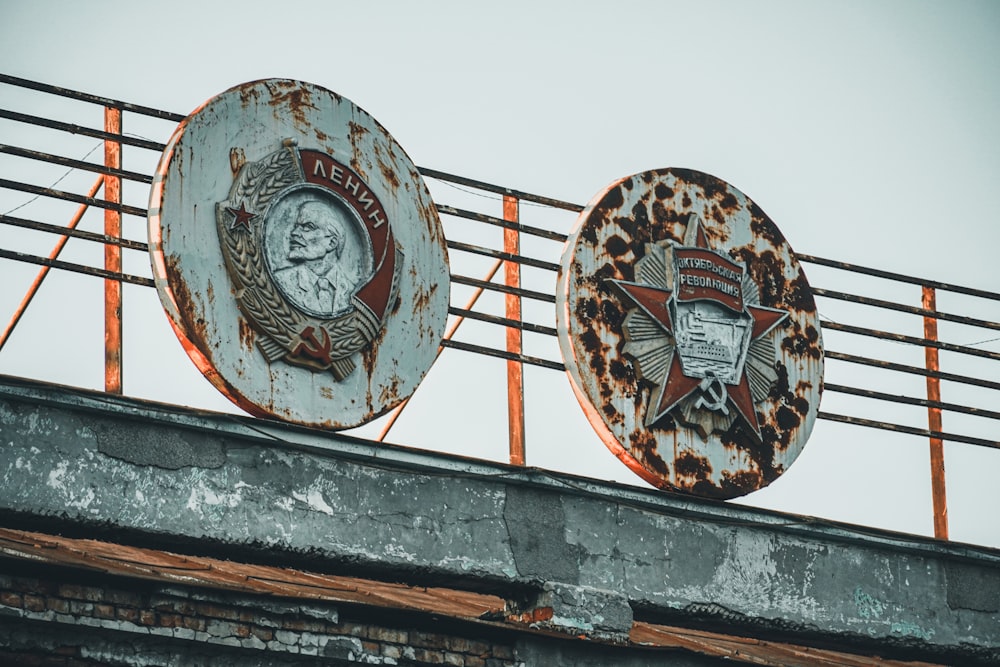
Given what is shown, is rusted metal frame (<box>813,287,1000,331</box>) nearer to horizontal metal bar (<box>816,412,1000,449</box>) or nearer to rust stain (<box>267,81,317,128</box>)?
horizontal metal bar (<box>816,412,1000,449</box>)

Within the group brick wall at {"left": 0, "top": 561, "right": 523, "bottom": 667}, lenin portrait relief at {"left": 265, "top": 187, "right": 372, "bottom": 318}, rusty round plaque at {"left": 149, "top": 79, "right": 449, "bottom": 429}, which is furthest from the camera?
lenin portrait relief at {"left": 265, "top": 187, "right": 372, "bottom": 318}

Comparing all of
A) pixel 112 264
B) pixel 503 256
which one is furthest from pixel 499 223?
pixel 112 264

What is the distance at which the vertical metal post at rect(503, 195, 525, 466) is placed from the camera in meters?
9.18

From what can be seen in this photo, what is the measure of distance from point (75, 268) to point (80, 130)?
2.49 feet

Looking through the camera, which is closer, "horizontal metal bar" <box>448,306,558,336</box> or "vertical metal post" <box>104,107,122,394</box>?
"vertical metal post" <box>104,107,122,394</box>

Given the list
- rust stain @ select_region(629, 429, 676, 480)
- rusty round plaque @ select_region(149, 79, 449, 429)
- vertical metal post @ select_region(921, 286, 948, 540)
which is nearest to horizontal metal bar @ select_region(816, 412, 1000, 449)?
vertical metal post @ select_region(921, 286, 948, 540)

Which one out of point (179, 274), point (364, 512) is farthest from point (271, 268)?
point (364, 512)

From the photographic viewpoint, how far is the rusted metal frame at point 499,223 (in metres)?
9.43

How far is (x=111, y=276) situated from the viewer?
811 centimetres

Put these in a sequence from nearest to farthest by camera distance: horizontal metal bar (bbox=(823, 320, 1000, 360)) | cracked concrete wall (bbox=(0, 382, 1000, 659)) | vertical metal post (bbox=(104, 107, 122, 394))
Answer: cracked concrete wall (bbox=(0, 382, 1000, 659))
vertical metal post (bbox=(104, 107, 122, 394))
horizontal metal bar (bbox=(823, 320, 1000, 360))

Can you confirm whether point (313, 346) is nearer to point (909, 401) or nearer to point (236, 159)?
point (236, 159)

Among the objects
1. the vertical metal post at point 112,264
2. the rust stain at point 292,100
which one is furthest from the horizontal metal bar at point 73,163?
the rust stain at point 292,100

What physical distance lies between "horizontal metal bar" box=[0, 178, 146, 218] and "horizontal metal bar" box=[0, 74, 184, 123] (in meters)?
0.51

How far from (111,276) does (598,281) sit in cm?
289
